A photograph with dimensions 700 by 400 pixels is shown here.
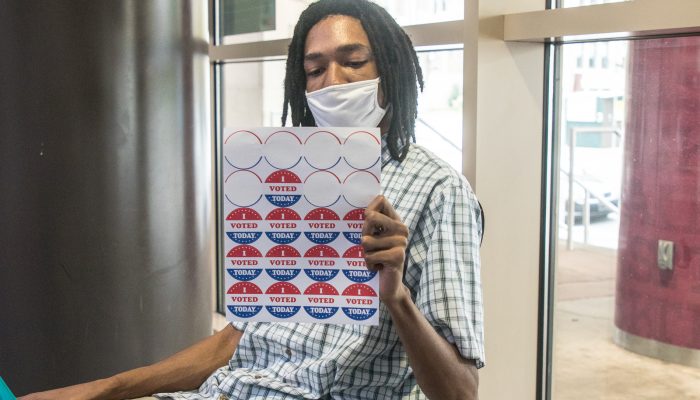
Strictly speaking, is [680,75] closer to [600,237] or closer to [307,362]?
[600,237]

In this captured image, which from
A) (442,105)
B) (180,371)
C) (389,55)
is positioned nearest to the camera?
(389,55)

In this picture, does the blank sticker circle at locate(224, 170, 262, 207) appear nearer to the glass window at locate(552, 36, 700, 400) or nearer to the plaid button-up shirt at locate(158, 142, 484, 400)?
the plaid button-up shirt at locate(158, 142, 484, 400)

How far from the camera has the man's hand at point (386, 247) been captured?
136 centimetres

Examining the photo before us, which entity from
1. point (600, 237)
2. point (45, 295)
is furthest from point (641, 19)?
point (45, 295)

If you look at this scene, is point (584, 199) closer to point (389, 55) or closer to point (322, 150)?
point (389, 55)

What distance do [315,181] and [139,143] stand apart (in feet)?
5.53

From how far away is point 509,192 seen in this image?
271 cm

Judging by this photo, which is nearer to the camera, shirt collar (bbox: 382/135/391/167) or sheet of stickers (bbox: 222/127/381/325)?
sheet of stickers (bbox: 222/127/381/325)

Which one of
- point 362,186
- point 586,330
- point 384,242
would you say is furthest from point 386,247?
point 586,330

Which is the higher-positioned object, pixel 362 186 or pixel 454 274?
pixel 362 186

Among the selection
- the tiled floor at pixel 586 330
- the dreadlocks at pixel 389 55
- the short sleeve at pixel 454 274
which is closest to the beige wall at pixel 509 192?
the tiled floor at pixel 586 330

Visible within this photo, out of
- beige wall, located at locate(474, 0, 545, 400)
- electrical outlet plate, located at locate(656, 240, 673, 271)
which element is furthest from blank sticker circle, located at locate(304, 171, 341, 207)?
electrical outlet plate, located at locate(656, 240, 673, 271)

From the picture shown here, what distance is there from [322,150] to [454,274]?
311 mm

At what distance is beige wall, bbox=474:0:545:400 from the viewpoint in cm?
259
